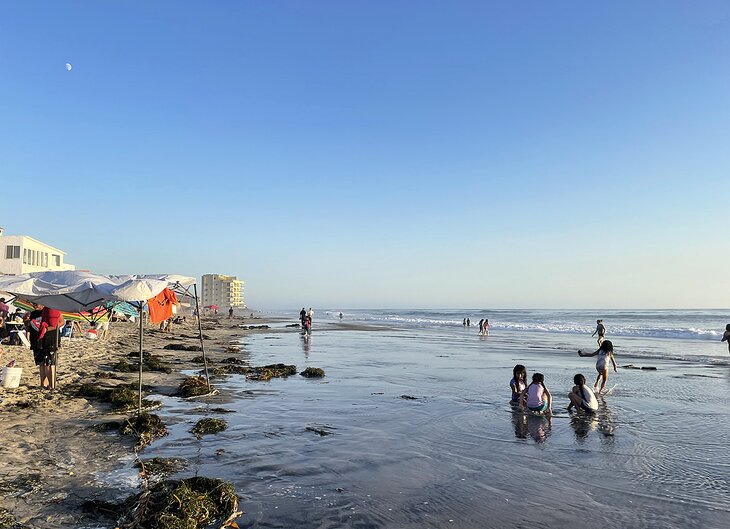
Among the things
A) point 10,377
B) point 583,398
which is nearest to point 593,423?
point 583,398

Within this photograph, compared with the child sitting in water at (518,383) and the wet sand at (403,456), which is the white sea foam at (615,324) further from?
the child sitting in water at (518,383)

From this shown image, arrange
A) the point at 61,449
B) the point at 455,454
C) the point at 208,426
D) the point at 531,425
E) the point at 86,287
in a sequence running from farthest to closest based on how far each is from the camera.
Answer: the point at 531,425 → the point at 86,287 → the point at 208,426 → the point at 455,454 → the point at 61,449

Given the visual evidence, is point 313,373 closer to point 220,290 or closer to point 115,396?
point 115,396

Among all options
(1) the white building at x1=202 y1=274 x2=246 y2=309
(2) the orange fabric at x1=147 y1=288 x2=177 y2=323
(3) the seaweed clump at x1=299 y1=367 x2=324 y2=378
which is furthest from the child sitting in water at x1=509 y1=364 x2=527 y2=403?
(1) the white building at x1=202 y1=274 x2=246 y2=309

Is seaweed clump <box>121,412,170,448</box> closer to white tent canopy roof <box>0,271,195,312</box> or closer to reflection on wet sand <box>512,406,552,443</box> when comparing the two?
white tent canopy roof <box>0,271,195,312</box>

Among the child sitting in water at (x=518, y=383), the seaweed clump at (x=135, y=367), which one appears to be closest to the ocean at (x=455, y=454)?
the child sitting in water at (x=518, y=383)

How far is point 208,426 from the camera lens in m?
9.87

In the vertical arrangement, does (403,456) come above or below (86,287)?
below

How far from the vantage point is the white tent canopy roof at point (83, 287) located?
9.80 metres

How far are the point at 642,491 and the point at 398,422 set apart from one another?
5.32 m

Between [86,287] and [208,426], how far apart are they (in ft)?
13.7

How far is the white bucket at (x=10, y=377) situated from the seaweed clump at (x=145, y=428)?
5249mm

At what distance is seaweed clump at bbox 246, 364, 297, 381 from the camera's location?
17222mm

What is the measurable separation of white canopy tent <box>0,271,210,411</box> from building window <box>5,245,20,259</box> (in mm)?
55572
